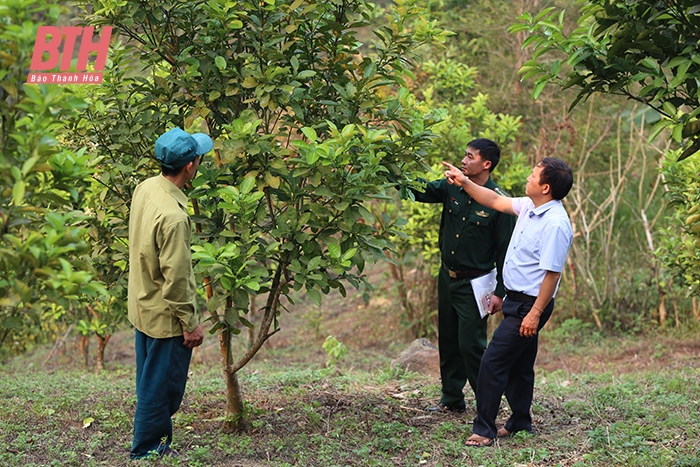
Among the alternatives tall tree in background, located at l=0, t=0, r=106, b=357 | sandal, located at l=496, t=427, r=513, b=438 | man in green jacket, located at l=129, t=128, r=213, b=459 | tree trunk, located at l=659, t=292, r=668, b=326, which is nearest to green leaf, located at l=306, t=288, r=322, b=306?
man in green jacket, located at l=129, t=128, r=213, b=459

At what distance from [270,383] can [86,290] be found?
3.75 metres

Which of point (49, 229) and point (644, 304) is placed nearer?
point (49, 229)

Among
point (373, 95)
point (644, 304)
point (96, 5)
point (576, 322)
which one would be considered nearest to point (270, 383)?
point (373, 95)

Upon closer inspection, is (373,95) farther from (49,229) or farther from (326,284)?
(49,229)

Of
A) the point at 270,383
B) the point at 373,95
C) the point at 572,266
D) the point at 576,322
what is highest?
the point at 373,95

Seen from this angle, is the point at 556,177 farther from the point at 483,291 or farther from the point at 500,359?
the point at 500,359

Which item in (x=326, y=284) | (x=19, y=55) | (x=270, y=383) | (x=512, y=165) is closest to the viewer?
(x=19, y=55)

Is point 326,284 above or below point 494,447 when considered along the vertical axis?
above

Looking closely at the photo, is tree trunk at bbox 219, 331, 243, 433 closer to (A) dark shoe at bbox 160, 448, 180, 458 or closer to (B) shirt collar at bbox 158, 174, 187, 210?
(A) dark shoe at bbox 160, 448, 180, 458

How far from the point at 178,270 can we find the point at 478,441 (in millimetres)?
2312

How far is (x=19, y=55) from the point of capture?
2.93m

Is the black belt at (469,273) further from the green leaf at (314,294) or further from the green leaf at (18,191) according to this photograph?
the green leaf at (18,191)

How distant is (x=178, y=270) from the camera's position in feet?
13.2

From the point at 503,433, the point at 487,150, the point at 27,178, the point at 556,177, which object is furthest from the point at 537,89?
the point at 27,178
